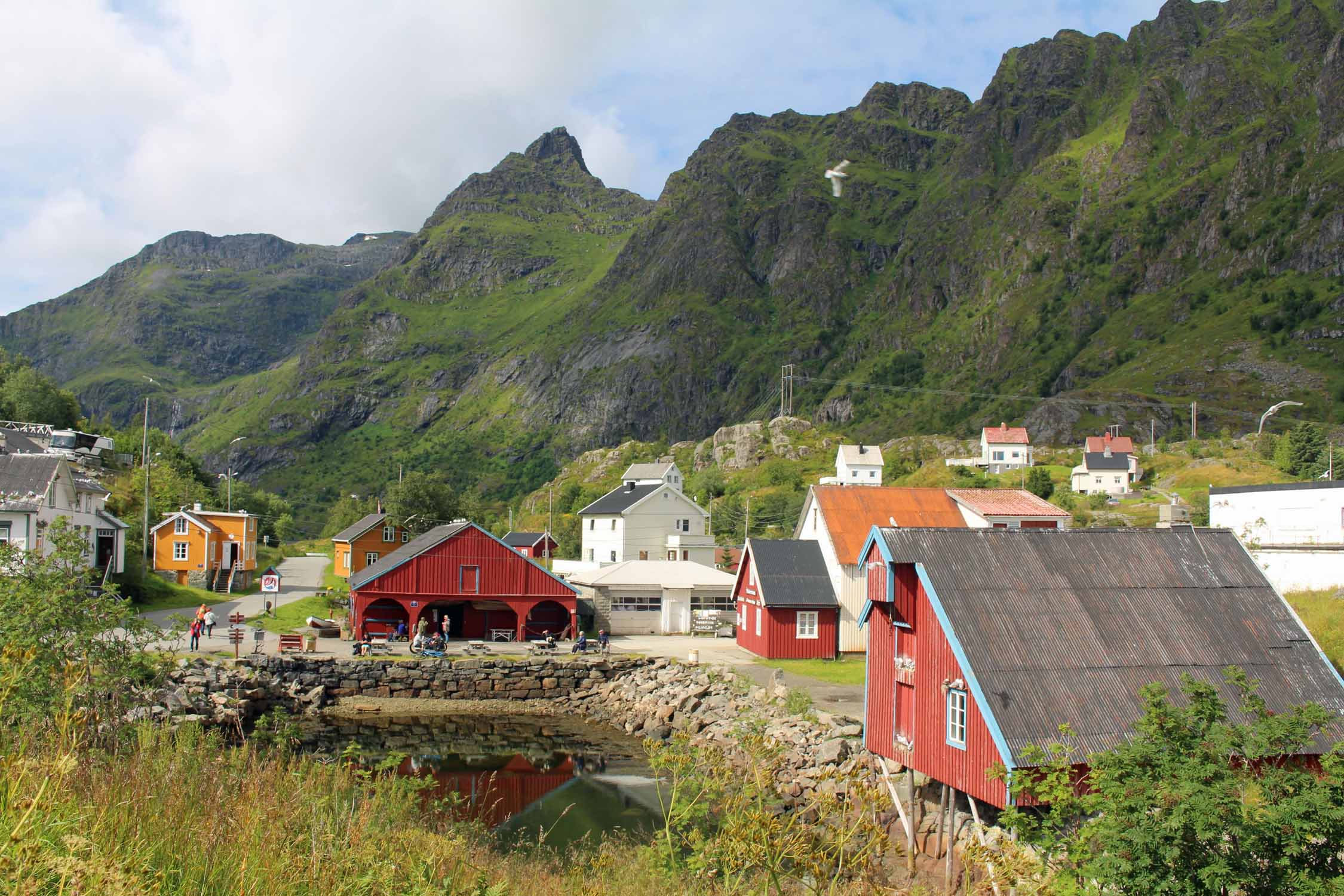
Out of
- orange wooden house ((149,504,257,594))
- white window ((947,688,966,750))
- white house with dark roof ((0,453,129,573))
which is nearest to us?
white window ((947,688,966,750))

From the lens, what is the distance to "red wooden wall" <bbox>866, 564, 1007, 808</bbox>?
15.6m

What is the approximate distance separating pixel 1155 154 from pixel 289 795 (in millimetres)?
209514

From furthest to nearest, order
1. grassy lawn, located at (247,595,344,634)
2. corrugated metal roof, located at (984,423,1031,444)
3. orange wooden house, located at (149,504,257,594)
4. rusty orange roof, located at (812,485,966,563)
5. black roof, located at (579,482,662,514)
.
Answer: corrugated metal roof, located at (984,423,1031,444) → black roof, located at (579,482,662,514) → orange wooden house, located at (149,504,257,594) → grassy lawn, located at (247,595,344,634) → rusty orange roof, located at (812,485,966,563)

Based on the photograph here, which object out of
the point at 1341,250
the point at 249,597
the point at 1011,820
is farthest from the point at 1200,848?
the point at 1341,250

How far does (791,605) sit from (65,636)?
2795 centimetres

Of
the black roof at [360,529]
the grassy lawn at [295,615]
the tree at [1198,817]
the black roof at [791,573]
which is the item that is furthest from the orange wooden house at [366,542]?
the tree at [1198,817]

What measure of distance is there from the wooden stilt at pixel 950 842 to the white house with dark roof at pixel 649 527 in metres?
45.1

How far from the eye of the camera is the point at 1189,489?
74750 mm

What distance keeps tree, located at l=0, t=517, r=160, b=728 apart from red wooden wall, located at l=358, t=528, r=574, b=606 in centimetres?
2685

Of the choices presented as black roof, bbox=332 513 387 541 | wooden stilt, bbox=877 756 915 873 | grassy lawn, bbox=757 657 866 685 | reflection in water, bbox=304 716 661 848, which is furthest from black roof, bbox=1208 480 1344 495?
black roof, bbox=332 513 387 541

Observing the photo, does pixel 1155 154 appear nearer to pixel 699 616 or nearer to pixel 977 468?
pixel 977 468

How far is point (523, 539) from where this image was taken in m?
71.4

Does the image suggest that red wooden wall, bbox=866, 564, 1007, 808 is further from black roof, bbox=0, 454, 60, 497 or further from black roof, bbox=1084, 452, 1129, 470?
black roof, bbox=1084, 452, 1129, 470

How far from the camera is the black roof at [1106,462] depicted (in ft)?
282
